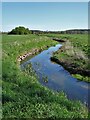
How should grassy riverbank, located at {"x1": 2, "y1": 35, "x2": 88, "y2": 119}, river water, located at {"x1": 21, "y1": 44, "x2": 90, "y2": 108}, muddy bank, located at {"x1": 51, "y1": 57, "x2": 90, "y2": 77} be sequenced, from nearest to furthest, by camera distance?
grassy riverbank, located at {"x1": 2, "y1": 35, "x2": 88, "y2": 119} < river water, located at {"x1": 21, "y1": 44, "x2": 90, "y2": 108} < muddy bank, located at {"x1": 51, "y1": 57, "x2": 90, "y2": 77}

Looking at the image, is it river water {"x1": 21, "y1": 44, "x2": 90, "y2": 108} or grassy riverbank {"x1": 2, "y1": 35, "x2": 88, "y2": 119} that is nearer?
grassy riverbank {"x1": 2, "y1": 35, "x2": 88, "y2": 119}

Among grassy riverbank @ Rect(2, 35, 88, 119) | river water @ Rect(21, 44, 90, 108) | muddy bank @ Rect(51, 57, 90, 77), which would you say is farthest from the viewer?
muddy bank @ Rect(51, 57, 90, 77)

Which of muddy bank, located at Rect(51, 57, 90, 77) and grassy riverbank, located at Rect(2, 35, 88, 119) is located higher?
muddy bank, located at Rect(51, 57, 90, 77)

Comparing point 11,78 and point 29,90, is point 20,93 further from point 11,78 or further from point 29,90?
point 11,78

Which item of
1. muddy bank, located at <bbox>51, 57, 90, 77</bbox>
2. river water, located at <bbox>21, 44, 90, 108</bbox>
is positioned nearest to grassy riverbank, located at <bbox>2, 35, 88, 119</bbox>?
river water, located at <bbox>21, 44, 90, 108</bbox>

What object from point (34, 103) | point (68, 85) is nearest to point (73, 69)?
point (68, 85)

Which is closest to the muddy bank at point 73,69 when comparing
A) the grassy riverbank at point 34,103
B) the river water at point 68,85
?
the river water at point 68,85

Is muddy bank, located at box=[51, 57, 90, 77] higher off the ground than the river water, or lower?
higher

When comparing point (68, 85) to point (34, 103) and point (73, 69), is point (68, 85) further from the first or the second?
point (34, 103)

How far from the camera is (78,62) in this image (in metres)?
31.5

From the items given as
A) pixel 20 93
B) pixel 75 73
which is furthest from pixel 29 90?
pixel 75 73

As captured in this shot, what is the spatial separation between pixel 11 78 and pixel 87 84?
23.0ft

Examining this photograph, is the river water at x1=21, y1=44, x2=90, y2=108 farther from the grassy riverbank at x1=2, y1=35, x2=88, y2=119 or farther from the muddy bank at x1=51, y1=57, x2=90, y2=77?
the grassy riverbank at x1=2, y1=35, x2=88, y2=119

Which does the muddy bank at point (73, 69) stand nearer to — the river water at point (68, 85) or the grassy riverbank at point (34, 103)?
the river water at point (68, 85)
